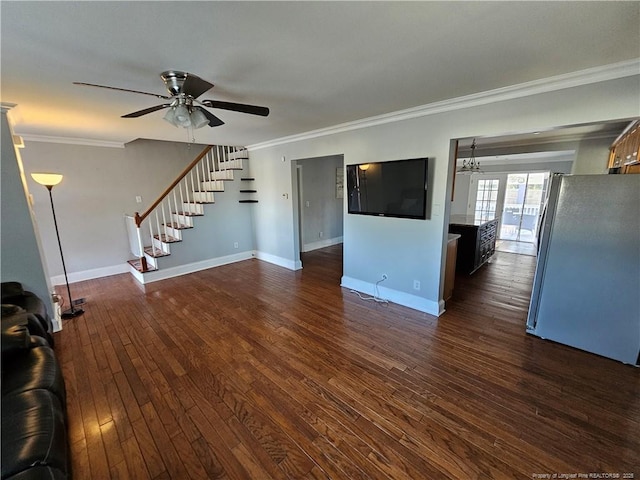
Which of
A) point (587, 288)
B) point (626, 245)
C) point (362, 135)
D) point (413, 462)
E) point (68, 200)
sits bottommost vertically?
point (413, 462)

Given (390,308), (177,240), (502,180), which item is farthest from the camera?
(502,180)

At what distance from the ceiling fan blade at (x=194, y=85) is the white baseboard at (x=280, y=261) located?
11.6ft

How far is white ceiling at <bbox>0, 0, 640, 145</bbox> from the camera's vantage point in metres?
1.33

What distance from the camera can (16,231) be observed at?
8.64 feet

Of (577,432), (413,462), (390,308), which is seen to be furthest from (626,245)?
(413,462)

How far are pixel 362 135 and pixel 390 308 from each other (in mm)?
2375

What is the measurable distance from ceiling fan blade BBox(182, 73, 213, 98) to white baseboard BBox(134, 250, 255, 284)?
360 cm

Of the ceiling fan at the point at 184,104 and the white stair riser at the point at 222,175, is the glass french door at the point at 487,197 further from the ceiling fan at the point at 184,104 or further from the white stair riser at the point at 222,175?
the ceiling fan at the point at 184,104

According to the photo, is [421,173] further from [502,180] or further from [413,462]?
[502,180]

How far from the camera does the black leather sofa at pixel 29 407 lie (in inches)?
42.6

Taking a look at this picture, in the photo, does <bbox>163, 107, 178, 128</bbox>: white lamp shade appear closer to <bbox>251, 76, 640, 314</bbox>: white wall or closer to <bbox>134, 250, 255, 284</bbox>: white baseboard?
<bbox>251, 76, 640, 314</bbox>: white wall

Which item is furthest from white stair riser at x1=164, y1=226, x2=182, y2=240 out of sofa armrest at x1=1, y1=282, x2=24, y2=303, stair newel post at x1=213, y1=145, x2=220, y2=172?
sofa armrest at x1=1, y1=282, x2=24, y2=303

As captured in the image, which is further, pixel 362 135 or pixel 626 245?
pixel 362 135

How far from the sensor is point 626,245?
2262mm
